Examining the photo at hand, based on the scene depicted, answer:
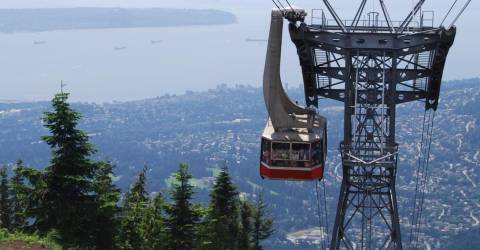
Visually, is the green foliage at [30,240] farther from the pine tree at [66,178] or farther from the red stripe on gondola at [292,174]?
the red stripe on gondola at [292,174]

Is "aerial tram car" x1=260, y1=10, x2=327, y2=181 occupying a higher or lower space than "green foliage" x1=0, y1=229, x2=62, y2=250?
higher

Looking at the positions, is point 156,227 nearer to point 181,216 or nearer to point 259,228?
point 181,216

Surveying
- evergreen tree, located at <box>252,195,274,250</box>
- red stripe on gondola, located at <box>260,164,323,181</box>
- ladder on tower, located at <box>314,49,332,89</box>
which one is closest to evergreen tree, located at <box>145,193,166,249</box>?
red stripe on gondola, located at <box>260,164,323,181</box>

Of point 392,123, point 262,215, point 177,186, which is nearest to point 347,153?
point 392,123

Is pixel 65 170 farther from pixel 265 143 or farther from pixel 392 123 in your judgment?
pixel 392 123

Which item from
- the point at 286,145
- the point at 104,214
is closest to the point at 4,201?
the point at 104,214

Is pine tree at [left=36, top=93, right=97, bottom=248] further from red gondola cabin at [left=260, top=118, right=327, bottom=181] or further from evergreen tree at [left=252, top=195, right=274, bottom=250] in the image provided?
evergreen tree at [left=252, top=195, right=274, bottom=250]
